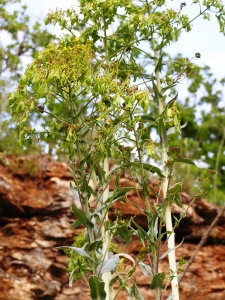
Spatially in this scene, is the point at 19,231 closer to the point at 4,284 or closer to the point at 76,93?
the point at 4,284

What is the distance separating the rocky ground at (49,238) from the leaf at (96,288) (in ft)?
9.59

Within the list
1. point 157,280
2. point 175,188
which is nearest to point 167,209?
point 175,188

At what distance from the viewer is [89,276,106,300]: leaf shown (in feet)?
10.1

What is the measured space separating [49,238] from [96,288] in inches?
139

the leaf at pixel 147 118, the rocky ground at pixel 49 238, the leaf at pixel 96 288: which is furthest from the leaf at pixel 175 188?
the rocky ground at pixel 49 238

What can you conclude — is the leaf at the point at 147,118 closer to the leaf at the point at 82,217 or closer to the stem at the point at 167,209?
the stem at the point at 167,209

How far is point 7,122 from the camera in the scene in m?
8.52

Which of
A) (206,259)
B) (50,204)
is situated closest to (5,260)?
(50,204)

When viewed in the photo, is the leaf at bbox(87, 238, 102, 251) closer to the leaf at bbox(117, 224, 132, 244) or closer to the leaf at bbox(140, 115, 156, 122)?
the leaf at bbox(117, 224, 132, 244)

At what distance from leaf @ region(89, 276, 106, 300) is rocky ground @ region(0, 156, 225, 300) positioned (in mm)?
2924

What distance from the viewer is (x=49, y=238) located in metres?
6.56

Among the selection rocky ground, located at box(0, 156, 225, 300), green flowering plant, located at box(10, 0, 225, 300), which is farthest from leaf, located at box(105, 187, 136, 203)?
rocky ground, located at box(0, 156, 225, 300)

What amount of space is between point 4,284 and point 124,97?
3486 mm

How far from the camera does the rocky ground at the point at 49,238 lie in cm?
Result: 614
